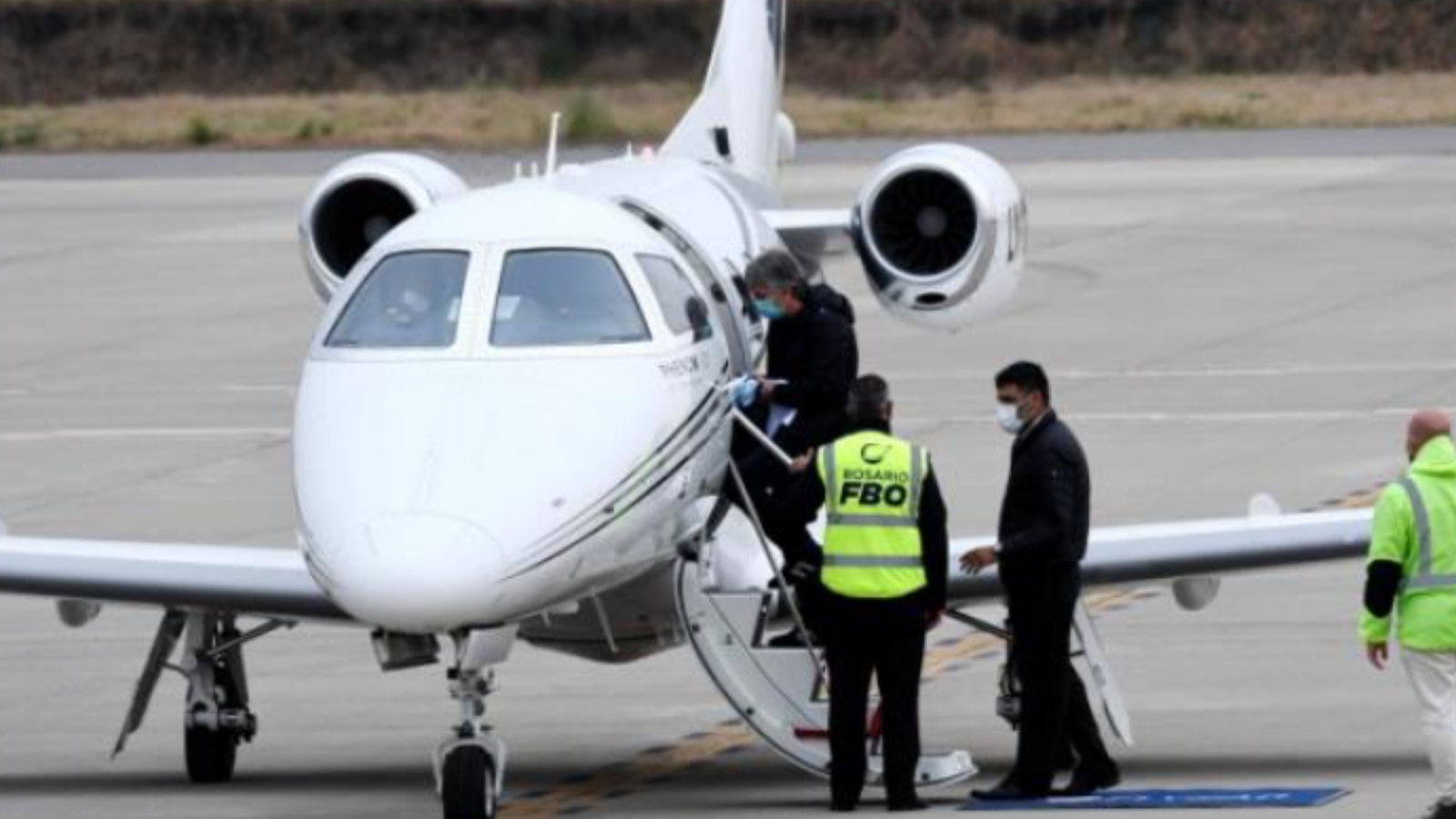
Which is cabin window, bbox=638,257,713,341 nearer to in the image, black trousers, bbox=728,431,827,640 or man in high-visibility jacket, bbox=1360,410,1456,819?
black trousers, bbox=728,431,827,640

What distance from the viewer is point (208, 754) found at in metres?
16.7

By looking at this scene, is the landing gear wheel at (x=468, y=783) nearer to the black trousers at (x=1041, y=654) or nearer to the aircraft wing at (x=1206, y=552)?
the black trousers at (x=1041, y=654)

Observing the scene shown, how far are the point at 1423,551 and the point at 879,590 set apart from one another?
226 cm

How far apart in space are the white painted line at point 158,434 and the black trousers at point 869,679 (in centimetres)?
1698

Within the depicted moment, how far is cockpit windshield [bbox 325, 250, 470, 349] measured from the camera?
592 inches

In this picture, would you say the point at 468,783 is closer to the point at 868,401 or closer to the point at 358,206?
the point at 868,401

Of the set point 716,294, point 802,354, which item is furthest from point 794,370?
point 716,294

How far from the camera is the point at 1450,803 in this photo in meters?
14.2

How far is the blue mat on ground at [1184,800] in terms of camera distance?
49.1 feet

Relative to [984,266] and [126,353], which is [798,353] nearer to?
[984,266]

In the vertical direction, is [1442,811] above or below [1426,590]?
below

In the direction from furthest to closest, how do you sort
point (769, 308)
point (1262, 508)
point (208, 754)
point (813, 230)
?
point (813, 230) → point (1262, 508) → point (208, 754) → point (769, 308)

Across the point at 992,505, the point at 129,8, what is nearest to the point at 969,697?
the point at 992,505

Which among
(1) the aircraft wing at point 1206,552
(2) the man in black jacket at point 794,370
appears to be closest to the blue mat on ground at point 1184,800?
(1) the aircraft wing at point 1206,552
